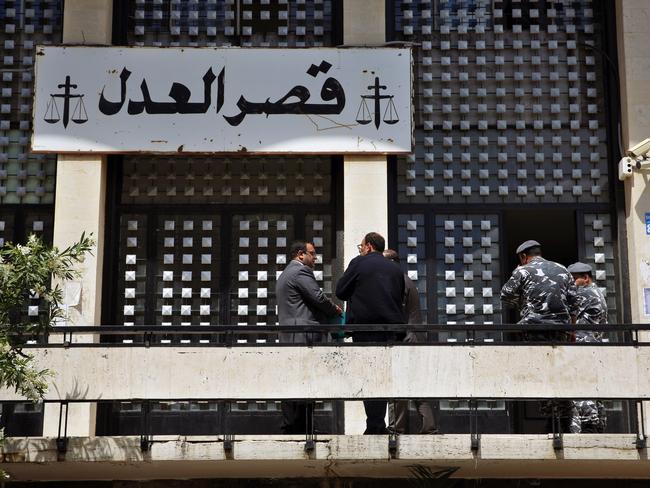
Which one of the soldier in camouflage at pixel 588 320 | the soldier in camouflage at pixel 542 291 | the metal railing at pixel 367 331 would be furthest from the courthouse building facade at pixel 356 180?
the soldier in camouflage at pixel 542 291

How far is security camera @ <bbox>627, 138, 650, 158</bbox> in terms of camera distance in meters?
12.1

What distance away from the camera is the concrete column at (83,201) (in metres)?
12.0

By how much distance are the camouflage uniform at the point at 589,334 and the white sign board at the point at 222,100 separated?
2899 millimetres

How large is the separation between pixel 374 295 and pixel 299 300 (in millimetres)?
798

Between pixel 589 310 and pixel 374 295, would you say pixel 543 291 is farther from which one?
pixel 374 295

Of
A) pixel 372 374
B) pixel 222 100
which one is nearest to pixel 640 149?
pixel 372 374

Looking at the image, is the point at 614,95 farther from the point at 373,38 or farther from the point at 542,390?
the point at 542,390

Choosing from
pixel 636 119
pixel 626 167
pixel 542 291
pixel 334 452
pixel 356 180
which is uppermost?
pixel 636 119

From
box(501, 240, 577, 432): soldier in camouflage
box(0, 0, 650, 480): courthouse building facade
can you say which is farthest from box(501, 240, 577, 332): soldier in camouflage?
box(0, 0, 650, 480): courthouse building facade

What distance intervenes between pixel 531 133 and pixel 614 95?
106 centimetres

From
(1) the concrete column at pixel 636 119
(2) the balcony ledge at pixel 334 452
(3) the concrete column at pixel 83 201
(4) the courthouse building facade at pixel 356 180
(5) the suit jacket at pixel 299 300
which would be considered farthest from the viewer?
(4) the courthouse building facade at pixel 356 180

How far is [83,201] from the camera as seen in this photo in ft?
40.3

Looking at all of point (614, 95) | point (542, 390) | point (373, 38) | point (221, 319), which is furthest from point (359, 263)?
point (614, 95)

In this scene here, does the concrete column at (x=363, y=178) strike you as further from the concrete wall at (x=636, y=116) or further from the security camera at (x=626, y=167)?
the concrete wall at (x=636, y=116)
